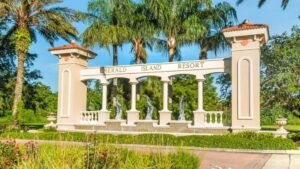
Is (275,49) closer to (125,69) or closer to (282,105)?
(282,105)

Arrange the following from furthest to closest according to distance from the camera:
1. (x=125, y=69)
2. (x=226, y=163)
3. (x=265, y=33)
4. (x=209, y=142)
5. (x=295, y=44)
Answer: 1. (x=295, y=44)
2. (x=125, y=69)
3. (x=265, y=33)
4. (x=209, y=142)
5. (x=226, y=163)

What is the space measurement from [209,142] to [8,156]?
8.88m

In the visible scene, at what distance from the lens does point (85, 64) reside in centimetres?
2258

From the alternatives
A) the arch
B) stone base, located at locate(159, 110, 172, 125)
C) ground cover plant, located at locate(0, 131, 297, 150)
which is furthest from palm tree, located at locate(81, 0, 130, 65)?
ground cover plant, located at locate(0, 131, 297, 150)

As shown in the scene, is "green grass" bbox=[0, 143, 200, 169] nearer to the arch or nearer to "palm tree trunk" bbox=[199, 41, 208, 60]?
the arch

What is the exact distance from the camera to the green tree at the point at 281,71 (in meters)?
25.7

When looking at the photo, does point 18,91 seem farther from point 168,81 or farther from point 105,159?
point 105,159

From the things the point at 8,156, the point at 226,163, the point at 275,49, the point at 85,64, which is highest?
the point at 275,49

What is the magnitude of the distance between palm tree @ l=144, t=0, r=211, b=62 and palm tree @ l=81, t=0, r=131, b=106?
84.2 inches

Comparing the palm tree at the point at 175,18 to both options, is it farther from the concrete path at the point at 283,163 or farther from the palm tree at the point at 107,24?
the concrete path at the point at 283,163

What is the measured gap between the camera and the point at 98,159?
5.89 metres

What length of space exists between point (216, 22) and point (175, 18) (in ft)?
10.9

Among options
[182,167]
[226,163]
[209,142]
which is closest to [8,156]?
[182,167]

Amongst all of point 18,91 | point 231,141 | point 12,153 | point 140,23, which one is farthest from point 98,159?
point 140,23
